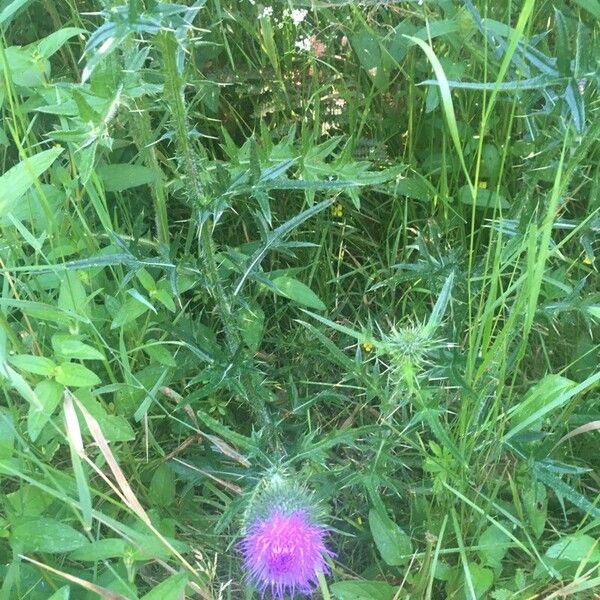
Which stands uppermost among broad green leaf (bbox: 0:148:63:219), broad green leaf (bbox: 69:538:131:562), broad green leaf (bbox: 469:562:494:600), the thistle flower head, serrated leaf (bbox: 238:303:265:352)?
broad green leaf (bbox: 0:148:63:219)

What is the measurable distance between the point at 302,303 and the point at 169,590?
0.59 metres

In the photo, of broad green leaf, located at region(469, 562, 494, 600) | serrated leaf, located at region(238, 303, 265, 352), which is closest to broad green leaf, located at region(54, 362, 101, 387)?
serrated leaf, located at region(238, 303, 265, 352)

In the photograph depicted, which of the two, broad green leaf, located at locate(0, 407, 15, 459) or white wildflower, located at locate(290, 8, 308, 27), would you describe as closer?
broad green leaf, located at locate(0, 407, 15, 459)

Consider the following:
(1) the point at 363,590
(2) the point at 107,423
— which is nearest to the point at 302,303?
(2) the point at 107,423

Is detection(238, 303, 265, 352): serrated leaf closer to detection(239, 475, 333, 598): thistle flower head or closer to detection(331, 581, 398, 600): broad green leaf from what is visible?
detection(239, 475, 333, 598): thistle flower head

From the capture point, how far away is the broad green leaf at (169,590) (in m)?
1.07

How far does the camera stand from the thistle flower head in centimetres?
118

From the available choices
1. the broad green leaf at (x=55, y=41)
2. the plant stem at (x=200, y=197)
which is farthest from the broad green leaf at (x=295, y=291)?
the broad green leaf at (x=55, y=41)

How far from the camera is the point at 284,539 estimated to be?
3.89 feet

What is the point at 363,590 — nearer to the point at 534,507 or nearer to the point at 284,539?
the point at 284,539

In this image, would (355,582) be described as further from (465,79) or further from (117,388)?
(465,79)

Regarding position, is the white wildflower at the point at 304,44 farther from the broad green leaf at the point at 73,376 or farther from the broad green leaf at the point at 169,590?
the broad green leaf at the point at 169,590

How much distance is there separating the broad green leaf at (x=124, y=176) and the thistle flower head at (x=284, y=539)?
0.67 metres

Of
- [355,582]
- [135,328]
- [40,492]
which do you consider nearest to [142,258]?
[135,328]
